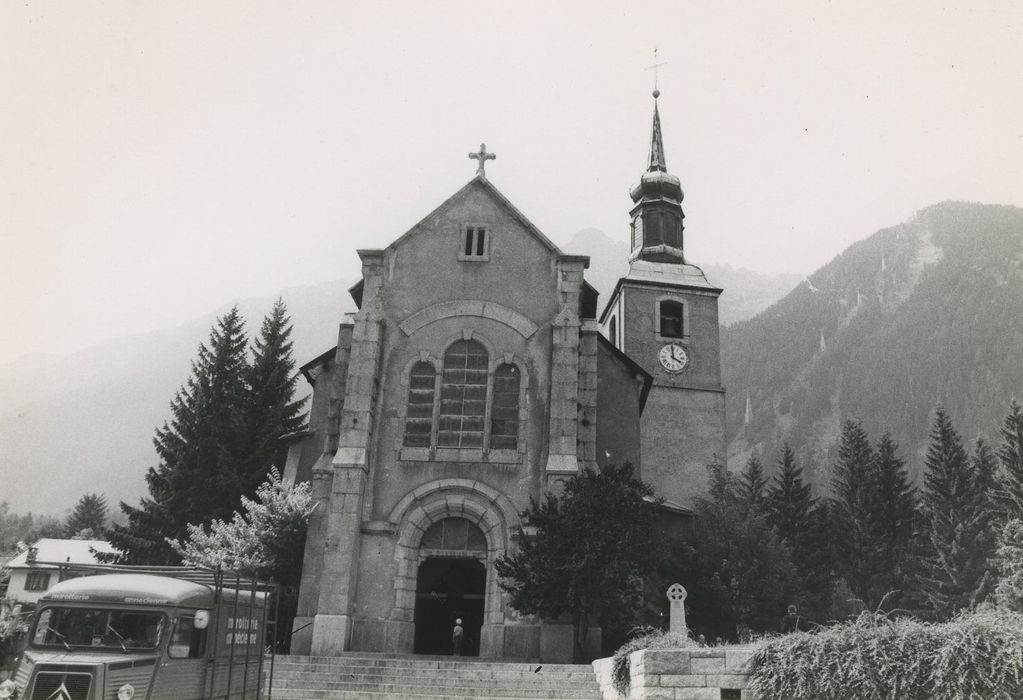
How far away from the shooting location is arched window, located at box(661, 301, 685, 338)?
42906 millimetres

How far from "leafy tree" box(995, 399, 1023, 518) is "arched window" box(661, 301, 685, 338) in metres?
15.2

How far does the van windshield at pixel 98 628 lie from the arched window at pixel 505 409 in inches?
550

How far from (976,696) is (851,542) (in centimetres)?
3976

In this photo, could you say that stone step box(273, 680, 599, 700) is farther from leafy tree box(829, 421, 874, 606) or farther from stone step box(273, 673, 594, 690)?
leafy tree box(829, 421, 874, 606)

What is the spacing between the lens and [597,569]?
2064cm

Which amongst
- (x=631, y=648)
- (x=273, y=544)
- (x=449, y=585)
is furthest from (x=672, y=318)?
(x=631, y=648)

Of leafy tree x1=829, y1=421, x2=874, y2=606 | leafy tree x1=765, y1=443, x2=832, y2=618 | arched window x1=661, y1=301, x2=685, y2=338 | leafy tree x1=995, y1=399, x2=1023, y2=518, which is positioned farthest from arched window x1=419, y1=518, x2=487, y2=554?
leafy tree x1=829, y1=421, x2=874, y2=606

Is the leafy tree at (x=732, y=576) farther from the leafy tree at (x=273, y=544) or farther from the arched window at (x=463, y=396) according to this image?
the leafy tree at (x=273, y=544)

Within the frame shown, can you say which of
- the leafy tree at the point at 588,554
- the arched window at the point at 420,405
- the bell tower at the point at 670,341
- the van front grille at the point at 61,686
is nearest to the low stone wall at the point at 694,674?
the leafy tree at the point at 588,554

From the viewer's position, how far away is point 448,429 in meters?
25.3

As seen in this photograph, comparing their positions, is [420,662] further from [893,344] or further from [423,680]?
[893,344]

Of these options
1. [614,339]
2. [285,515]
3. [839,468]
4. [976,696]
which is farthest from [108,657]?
[839,468]

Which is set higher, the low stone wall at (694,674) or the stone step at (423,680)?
the low stone wall at (694,674)

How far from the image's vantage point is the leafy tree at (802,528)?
43.1 meters
